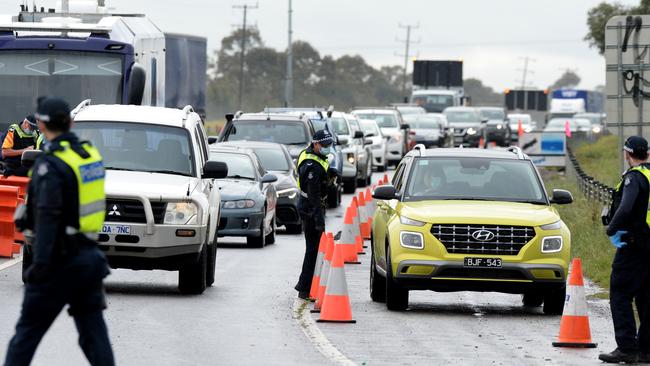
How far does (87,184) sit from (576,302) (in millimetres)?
5577

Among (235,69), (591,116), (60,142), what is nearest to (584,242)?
(60,142)

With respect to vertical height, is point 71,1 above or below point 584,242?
above

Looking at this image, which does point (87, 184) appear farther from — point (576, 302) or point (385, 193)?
point (385, 193)

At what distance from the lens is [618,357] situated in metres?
12.5

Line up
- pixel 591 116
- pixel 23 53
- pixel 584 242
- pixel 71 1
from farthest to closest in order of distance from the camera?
pixel 591 116, pixel 71 1, pixel 23 53, pixel 584 242

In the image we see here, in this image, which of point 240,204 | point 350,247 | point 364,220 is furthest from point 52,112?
point 364,220

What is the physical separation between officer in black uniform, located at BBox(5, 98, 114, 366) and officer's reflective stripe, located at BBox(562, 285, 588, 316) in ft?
17.6

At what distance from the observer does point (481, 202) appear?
16.4 m

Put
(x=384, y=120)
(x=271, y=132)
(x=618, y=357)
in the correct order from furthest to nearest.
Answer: (x=384, y=120), (x=271, y=132), (x=618, y=357)

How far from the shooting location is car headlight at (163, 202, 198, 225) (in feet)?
53.8

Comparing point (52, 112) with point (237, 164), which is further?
point (237, 164)

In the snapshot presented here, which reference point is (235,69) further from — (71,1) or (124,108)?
(124,108)

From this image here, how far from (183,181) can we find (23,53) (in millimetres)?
9646

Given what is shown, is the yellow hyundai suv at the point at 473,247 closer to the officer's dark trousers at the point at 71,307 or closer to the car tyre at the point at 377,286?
the car tyre at the point at 377,286
